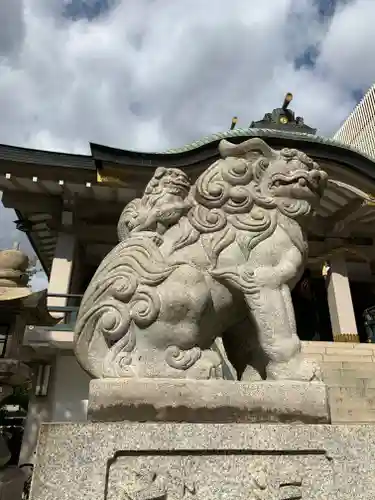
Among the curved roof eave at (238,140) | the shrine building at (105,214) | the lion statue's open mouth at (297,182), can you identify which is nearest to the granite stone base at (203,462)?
the lion statue's open mouth at (297,182)

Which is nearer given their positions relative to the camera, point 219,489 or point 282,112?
point 219,489

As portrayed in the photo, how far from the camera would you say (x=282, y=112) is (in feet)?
38.5

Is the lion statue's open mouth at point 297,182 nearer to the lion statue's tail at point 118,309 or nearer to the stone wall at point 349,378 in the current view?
the lion statue's tail at point 118,309

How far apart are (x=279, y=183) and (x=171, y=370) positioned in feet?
3.90

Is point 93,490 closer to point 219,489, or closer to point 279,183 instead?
point 219,489

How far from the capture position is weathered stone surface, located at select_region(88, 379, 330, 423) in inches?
67.9

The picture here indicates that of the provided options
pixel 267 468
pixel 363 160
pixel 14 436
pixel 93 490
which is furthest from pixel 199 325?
pixel 14 436

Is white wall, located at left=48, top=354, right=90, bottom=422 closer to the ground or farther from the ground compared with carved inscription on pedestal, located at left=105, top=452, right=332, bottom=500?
farther from the ground

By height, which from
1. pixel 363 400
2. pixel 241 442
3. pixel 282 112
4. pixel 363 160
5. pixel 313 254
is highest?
pixel 282 112

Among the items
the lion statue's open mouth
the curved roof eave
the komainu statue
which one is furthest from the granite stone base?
the curved roof eave

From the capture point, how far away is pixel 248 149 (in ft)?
7.82

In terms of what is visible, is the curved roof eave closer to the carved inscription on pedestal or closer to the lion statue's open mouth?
the lion statue's open mouth

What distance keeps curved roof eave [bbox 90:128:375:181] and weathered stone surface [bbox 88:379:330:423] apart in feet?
21.7

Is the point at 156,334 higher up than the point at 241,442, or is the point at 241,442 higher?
the point at 156,334
